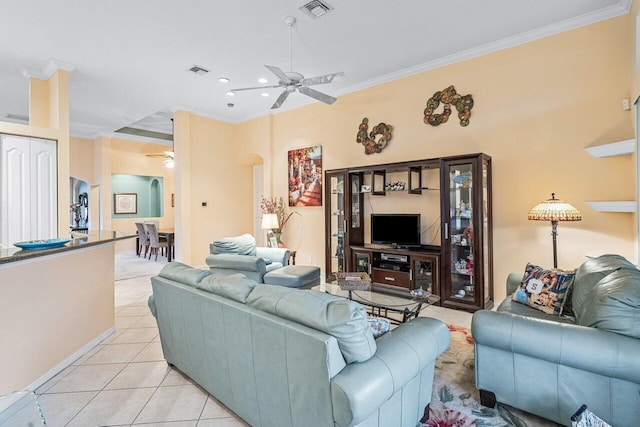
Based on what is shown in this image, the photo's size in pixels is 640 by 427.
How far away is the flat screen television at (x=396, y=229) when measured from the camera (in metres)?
4.60

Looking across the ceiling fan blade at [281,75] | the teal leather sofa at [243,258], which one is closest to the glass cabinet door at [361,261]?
the teal leather sofa at [243,258]

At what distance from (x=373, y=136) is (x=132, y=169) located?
758 cm

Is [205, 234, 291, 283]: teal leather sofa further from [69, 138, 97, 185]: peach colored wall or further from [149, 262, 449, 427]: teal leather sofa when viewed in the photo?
[69, 138, 97, 185]: peach colored wall

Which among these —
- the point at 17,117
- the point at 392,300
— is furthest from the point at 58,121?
the point at 392,300

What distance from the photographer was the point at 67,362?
271cm

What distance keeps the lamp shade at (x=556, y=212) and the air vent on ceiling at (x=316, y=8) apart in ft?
9.83

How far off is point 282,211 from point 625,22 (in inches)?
211

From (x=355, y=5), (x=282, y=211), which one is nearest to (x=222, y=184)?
(x=282, y=211)

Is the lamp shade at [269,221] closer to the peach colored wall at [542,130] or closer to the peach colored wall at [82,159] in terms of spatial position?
the peach colored wall at [542,130]

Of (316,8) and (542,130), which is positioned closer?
(316,8)

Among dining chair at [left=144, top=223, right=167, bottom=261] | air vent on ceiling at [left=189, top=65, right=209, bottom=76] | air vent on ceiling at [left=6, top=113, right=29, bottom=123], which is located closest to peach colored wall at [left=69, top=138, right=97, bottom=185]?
air vent on ceiling at [left=6, top=113, right=29, bottom=123]

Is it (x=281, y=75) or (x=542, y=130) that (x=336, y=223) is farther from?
(x=542, y=130)

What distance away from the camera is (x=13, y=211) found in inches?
167

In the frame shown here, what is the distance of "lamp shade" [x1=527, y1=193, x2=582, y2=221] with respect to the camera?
3.20 m
